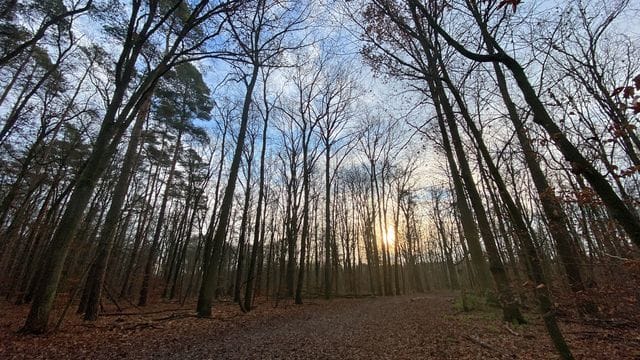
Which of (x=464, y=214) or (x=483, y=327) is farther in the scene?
(x=464, y=214)

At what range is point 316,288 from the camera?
21.8 meters

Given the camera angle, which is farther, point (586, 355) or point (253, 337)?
point (253, 337)

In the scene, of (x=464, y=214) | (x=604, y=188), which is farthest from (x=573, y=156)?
(x=464, y=214)

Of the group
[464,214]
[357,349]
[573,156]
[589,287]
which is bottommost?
[357,349]

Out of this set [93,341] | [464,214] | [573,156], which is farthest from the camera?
[464,214]

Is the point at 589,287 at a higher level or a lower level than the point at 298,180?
lower

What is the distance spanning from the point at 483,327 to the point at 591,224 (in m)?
3.62

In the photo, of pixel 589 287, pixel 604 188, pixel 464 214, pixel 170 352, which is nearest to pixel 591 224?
pixel 589 287

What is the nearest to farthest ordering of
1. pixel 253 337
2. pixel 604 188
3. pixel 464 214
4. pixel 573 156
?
pixel 604 188 → pixel 573 156 → pixel 253 337 → pixel 464 214

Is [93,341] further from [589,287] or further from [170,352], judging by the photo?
[589,287]

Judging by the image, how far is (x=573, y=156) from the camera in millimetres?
2631

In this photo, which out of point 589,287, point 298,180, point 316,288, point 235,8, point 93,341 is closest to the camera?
point 589,287

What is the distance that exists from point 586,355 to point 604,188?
4.30 metres

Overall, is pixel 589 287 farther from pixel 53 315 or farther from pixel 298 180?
pixel 298 180
